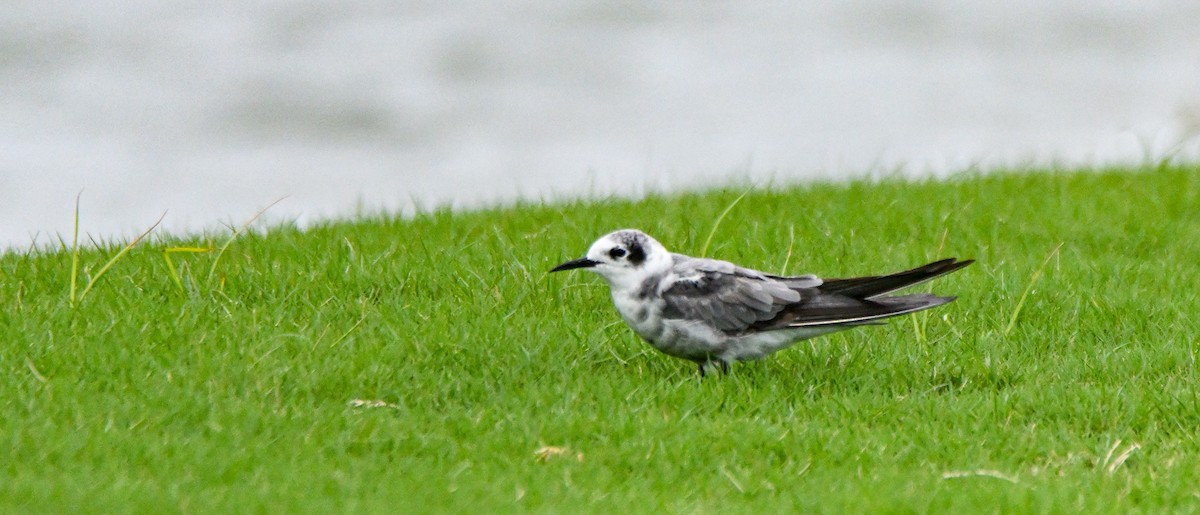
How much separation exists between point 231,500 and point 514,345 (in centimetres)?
212

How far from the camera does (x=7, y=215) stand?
1399cm

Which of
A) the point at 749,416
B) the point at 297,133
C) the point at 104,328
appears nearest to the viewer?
the point at 749,416

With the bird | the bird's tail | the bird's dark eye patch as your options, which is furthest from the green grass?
the bird's dark eye patch

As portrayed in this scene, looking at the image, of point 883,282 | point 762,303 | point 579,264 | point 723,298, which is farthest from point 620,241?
point 883,282

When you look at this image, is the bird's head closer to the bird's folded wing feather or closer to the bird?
the bird

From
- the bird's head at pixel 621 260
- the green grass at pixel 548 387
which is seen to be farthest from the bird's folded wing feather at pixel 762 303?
the green grass at pixel 548 387

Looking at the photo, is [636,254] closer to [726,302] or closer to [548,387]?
[726,302]

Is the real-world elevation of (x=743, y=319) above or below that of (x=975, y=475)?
above

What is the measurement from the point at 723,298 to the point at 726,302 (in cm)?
2

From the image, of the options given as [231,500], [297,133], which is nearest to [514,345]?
[231,500]

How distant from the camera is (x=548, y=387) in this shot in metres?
6.01

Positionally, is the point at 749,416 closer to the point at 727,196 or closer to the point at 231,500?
the point at 231,500

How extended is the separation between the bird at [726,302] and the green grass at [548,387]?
19 centimetres

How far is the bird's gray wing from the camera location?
20.3 feet
